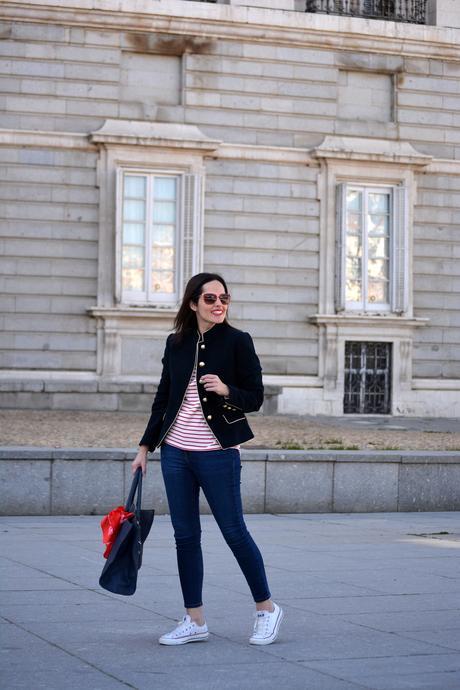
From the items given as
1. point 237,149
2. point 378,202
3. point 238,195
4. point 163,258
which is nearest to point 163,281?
point 163,258

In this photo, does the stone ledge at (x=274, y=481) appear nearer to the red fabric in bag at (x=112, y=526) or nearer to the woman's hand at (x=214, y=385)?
the red fabric in bag at (x=112, y=526)

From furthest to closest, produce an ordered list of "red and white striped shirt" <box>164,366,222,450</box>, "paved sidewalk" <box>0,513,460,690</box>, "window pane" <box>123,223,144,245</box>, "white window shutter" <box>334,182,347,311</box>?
"white window shutter" <box>334,182,347,311</box>, "window pane" <box>123,223,144,245</box>, "red and white striped shirt" <box>164,366,222,450</box>, "paved sidewalk" <box>0,513,460,690</box>

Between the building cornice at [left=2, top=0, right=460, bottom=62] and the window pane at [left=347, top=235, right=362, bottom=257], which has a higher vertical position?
the building cornice at [left=2, top=0, right=460, bottom=62]

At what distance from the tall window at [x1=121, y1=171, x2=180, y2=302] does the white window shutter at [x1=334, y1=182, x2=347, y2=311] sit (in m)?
3.27

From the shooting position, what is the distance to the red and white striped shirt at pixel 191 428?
6.77 meters

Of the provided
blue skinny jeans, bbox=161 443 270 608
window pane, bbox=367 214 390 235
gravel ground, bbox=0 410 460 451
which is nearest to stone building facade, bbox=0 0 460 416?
window pane, bbox=367 214 390 235

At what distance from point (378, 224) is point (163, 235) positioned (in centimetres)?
453

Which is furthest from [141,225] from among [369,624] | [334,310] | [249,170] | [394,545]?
[369,624]

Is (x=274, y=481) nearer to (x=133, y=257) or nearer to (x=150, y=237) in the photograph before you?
(x=133, y=257)

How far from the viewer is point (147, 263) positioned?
25.8 m

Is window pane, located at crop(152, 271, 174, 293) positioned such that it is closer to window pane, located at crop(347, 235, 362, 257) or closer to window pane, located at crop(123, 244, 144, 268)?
window pane, located at crop(123, 244, 144, 268)

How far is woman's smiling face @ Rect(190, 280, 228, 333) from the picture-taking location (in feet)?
22.7

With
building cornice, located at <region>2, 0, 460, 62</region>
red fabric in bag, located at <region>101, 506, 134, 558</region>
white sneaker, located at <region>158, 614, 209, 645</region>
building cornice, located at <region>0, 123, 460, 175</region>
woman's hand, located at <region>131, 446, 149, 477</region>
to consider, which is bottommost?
white sneaker, located at <region>158, 614, 209, 645</region>

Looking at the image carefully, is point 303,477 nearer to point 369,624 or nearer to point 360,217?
point 369,624
